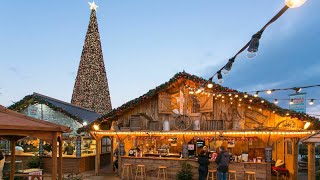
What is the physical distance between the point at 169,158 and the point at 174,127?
67.5 inches

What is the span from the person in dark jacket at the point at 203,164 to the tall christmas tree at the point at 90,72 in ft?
71.6

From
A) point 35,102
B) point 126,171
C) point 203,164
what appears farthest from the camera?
point 35,102

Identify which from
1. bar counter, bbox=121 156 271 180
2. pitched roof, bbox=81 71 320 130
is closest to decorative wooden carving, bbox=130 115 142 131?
pitched roof, bbox=81 71 320 130

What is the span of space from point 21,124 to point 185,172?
350 inches

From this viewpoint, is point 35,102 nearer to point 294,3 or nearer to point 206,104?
point 206,104

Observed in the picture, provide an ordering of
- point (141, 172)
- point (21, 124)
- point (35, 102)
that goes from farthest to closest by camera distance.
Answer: point (35, 102) → point (141, 172) → point (21, 124)

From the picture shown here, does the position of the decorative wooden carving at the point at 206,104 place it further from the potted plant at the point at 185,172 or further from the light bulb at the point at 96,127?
the light bulb at the point at 96,127

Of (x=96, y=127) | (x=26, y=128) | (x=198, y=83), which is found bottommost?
(x=96, y=127)

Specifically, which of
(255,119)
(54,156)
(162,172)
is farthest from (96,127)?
(54,156)

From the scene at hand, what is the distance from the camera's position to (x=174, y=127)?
53.3 ft

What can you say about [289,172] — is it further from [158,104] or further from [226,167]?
[158,104]

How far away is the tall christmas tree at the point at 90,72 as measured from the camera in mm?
33500

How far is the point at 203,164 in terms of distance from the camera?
13.2 meters

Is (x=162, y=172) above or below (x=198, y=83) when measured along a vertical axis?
below
